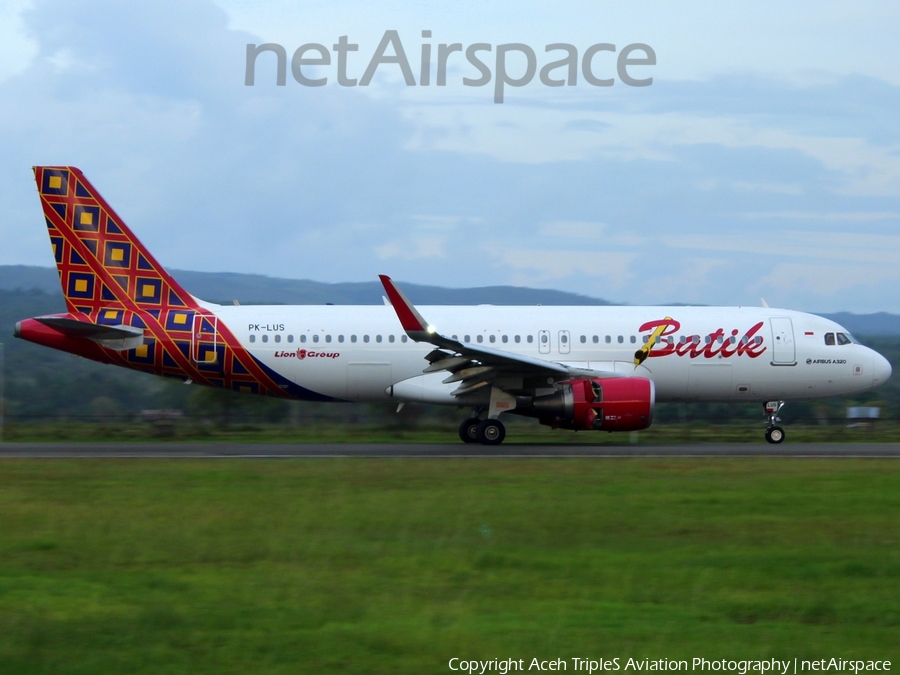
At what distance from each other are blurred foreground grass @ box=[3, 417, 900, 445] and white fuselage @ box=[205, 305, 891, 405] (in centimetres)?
163

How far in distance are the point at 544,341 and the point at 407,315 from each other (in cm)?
441

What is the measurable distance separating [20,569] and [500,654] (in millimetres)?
4697

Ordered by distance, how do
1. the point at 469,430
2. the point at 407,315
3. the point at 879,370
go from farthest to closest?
the point at 879,370 → the point at 469,430 → the point at 407,315

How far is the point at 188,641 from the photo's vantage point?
6.61 meters

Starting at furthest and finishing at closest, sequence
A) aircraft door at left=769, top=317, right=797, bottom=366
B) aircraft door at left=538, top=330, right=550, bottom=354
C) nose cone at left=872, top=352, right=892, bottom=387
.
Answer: nose cone at left=872, top=352, right=892, bottom=387 → aircraft door at left=769, top=317, right=797, bottom=366 → aircraft door at left=538, top=330, right=550, bottom=354

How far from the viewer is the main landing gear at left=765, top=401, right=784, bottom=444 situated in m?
24.3

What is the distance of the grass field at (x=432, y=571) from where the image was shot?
259 inches

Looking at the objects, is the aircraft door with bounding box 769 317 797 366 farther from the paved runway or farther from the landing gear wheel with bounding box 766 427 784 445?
the paved runway

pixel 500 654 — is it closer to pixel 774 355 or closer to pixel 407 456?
pixel 407 456

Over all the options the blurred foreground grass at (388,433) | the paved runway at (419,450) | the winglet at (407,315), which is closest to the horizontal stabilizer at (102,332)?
the paved runway at (419,450)

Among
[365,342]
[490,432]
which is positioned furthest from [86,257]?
[490,432]


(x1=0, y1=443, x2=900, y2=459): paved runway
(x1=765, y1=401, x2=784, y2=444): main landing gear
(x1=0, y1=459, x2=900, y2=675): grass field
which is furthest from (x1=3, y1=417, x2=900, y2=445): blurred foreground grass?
(x1=0, y1=459, x2=900, y2=675): grass field

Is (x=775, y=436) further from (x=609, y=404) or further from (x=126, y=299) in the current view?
(x=126, y=299)

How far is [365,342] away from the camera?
24.4 metres
